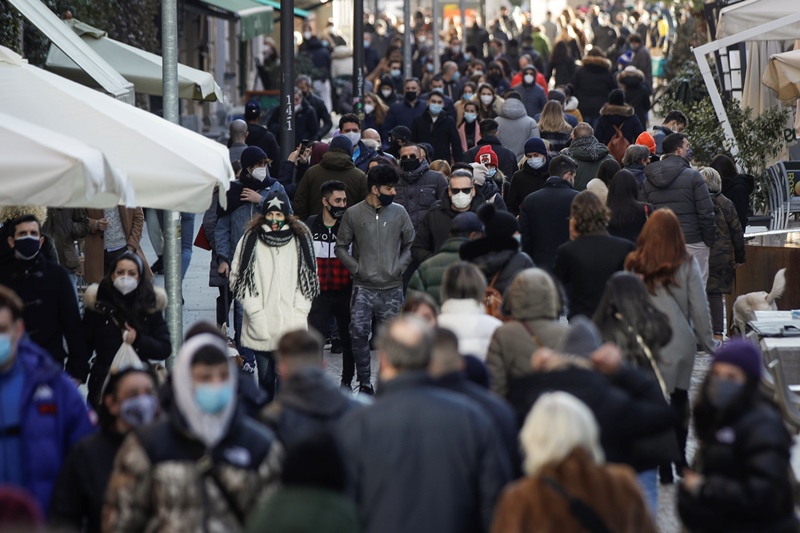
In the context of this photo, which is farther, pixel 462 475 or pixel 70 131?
pixel 70 131

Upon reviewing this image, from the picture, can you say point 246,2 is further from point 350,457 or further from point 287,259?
point 350,457

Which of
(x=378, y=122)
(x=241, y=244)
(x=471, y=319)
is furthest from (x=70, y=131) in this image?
(x=378, y=122)

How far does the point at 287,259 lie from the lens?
433 inches

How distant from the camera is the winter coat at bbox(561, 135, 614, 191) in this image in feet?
48.1

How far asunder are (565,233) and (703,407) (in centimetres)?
587

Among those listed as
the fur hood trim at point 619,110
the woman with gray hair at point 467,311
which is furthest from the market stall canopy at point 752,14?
the woman with gray hair at point 467,311

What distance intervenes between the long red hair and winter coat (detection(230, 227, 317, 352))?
2725 mm

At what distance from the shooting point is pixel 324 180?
533 inches

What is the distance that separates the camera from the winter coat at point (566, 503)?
17.2ft

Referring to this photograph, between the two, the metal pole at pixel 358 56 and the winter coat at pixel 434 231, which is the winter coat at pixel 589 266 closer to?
the winter coat at pixel 434 231

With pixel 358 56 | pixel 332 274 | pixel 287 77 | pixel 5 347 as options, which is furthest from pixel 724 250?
pixel 358 56

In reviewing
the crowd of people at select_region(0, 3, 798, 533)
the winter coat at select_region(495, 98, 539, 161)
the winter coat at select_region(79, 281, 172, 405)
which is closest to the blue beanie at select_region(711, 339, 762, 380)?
the crowd of people at select_region(0, 3, 798, 533)

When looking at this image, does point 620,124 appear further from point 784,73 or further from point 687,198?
point 687,198

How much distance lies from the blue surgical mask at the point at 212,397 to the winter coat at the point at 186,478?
0.08 metres
